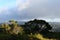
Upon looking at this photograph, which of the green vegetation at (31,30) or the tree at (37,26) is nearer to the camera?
the green vegetation at (31,30)

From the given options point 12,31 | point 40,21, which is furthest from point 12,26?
point 40,21

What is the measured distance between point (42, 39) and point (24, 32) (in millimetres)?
4376

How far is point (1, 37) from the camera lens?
3259 cm

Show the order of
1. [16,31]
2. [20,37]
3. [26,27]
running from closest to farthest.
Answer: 1. [20,37]
2. [16,31]
3. [26,27]

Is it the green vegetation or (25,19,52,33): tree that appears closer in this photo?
the green vegetation

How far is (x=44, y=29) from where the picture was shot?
38000 millimetres

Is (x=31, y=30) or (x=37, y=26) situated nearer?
(x=31, y=30)

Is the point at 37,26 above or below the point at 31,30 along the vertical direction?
above

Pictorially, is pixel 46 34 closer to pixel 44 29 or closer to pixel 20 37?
pixel 44 29

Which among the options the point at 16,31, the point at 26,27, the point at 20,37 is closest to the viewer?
the point at 20,37

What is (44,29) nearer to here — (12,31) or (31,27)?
(31,27)

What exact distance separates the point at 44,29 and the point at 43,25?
0.67m

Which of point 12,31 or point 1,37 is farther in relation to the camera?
point 12,31

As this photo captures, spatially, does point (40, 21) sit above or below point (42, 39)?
above
